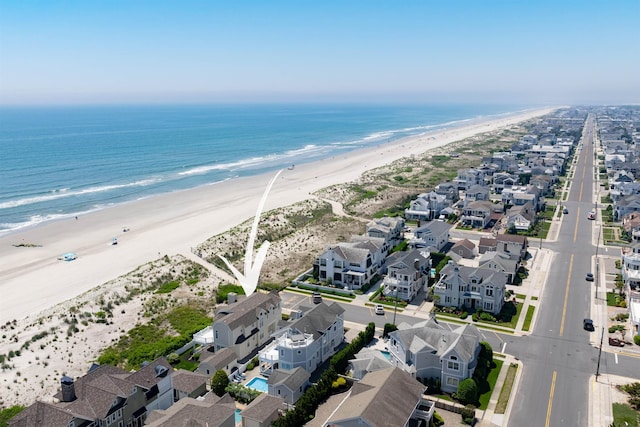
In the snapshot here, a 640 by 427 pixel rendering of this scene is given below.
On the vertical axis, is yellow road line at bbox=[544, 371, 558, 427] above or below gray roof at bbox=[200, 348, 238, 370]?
below

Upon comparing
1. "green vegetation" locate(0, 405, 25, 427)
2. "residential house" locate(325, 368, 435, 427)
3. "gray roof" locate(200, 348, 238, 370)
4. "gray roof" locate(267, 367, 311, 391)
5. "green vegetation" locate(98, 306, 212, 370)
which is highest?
"residential house" locate(325, 368, 435, 427)

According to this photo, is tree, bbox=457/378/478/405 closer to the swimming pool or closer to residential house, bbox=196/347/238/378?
the swimming pool

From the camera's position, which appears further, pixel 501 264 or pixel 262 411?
pixel 501 264

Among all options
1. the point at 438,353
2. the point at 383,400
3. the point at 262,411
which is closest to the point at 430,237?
the point at 438,353

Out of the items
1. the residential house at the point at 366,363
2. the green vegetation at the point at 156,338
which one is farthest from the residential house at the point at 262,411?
the green vegetation at the point at 156,338

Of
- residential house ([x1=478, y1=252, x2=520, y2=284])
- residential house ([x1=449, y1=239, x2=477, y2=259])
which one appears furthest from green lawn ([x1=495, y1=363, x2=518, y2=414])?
residential house ([x1=449, y1=239, x2=477, y2=259])

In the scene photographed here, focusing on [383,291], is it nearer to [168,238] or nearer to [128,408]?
[128,408]

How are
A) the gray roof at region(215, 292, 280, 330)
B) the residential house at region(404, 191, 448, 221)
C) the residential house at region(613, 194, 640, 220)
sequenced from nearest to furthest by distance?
the gray roof at region(215, 292, 280, 330), the residential house at region(613, 194, 640, 220), the residential house at region(404, 191, 448, 221)

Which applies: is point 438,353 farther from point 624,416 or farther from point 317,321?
point 624,416
